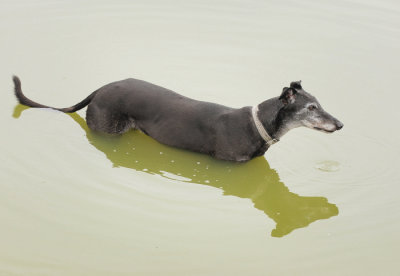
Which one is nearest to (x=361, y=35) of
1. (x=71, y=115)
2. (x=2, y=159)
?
(x=71, y=115)

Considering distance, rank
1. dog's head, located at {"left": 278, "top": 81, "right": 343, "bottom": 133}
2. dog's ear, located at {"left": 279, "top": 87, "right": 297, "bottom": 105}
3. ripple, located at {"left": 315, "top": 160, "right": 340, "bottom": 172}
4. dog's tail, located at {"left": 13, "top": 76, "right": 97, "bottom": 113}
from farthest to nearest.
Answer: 1. dog's tail, located at {"left": 13, "top": 76, "right": 97, "bottom": 113}
2. ripple, located at {"left": 315, "top": 160, "right": 340, "bottom": 172}
3. dog's head, located at {"left": 278, "top": 81, "right": 343, "bottom": 133}
4. dog's ear, located at {"left": 279, "top": 87, "right": 297, "bottom": 105}

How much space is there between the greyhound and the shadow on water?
15 cm

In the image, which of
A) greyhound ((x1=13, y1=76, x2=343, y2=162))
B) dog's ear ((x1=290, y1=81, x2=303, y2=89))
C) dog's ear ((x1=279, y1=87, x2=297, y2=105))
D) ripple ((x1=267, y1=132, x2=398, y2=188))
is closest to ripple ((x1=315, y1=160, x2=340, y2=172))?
ripple ((x1=267, y1=132, x2=398, y2=188))

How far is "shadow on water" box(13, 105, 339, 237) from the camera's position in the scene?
22.4 ft

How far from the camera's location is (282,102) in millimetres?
7164

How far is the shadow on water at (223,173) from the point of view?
6820 mm

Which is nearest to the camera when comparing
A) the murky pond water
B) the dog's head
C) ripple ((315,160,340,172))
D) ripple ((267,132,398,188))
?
the murky pond water

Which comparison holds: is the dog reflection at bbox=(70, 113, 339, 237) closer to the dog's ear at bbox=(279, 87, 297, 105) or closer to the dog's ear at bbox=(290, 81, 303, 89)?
the dog's ear at bbox=(279, 87, 297, 105)

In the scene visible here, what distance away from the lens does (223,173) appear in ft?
23.9

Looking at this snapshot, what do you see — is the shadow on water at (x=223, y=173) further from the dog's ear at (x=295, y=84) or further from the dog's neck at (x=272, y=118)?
the dog's ear at (x=295, y=84)

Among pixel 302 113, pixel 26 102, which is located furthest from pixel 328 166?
pixel 26 102

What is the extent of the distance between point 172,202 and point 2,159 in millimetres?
2265

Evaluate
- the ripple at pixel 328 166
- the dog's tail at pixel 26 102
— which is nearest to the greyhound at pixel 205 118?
the dog's tail at pixel 26 102

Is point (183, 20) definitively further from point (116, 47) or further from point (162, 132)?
point (162, 132)
